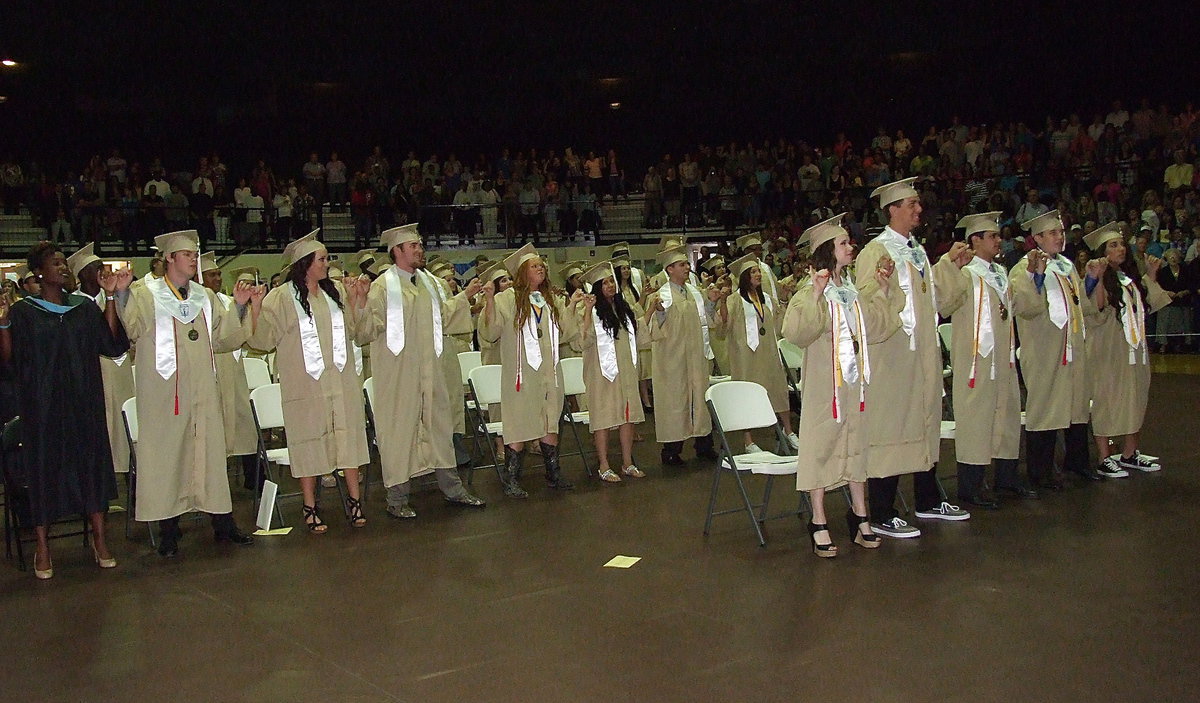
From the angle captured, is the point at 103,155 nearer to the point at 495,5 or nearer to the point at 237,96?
the point at 237,96

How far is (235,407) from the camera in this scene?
8672mm

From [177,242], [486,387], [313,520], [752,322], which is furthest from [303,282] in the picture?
[752,322]

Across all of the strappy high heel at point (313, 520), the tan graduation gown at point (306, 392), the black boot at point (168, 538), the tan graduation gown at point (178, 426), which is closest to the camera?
the tan graduation gown at point (178, 426)

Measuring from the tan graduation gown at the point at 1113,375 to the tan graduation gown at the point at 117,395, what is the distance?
720 centimetres

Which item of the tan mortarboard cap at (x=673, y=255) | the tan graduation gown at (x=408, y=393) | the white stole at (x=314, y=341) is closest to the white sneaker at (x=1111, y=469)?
the tan mortarboard cap at (x=673, y=255)

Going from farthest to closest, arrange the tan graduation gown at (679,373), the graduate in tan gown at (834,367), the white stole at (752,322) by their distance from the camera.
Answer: the white stole at (752,322) < the tan graduation gown at (679,373) < the graduate in tan gown at (834,367)

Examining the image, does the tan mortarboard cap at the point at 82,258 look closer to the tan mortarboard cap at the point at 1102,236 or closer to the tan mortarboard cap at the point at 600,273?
the tan mortarboard cap at the point at 600,273

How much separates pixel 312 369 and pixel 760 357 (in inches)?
173

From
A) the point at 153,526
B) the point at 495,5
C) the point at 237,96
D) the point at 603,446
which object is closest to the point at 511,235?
the point at 495,5

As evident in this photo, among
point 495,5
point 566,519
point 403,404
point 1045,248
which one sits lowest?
point 566,519

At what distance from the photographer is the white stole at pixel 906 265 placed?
6.27 metres

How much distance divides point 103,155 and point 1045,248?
63.5 feet

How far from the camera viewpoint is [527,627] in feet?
16.5

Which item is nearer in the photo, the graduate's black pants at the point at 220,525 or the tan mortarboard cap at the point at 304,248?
the graduate's black pants at the point at 220,525
